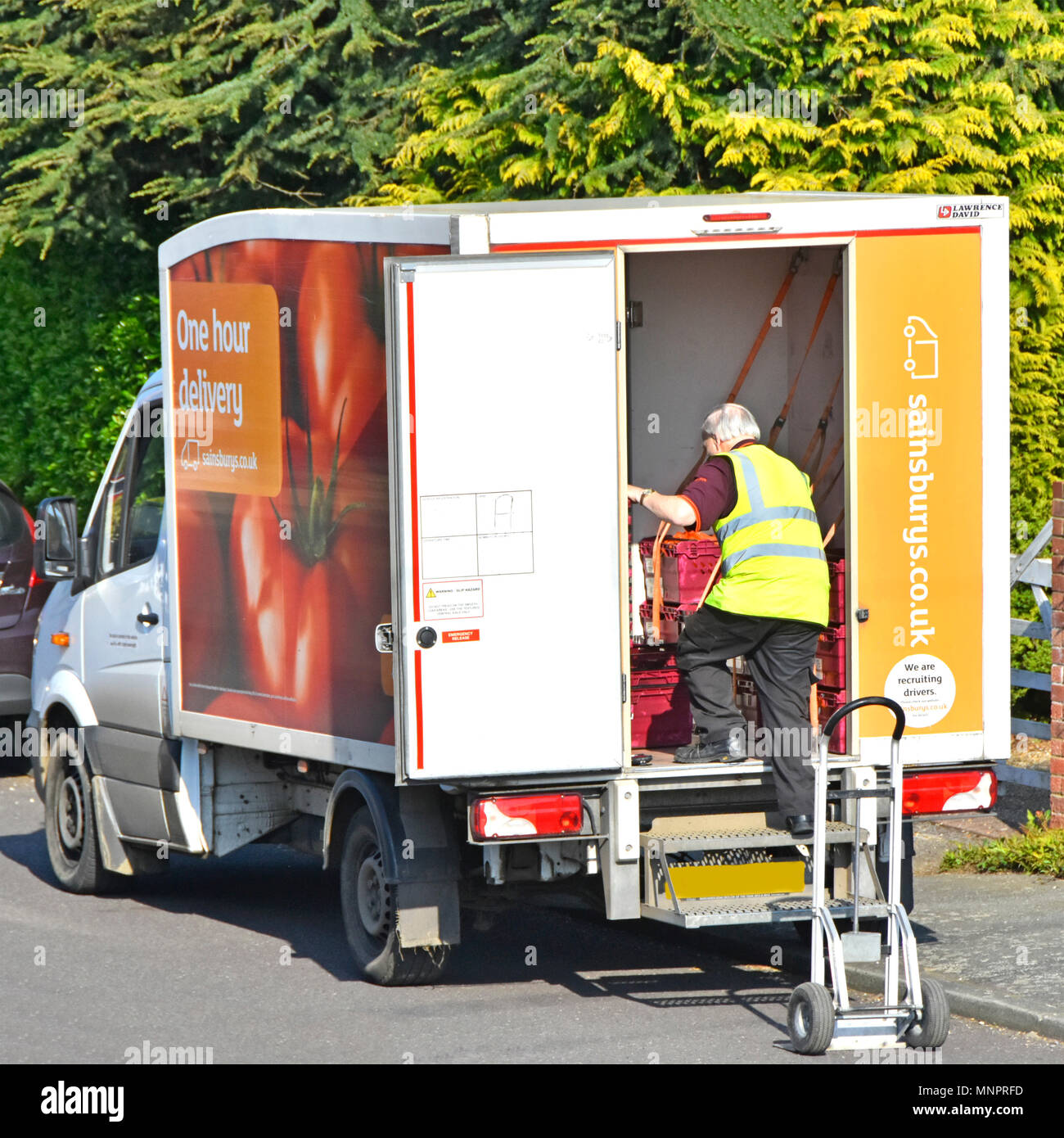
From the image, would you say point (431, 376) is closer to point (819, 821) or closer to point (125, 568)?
point (819, 821)

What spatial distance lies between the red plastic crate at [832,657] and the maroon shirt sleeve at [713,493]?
0.67 m

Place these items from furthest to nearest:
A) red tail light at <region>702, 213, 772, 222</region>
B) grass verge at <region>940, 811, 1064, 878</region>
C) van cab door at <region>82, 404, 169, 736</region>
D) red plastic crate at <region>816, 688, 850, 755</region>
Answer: grass verge at <region>940, 811, 1064, 878</region> < van cab door at <region>82, 404, 169, 736</region> < red plastic crate at <region>816, 688, 850, 755</region> < red tail light at <region>702, 213, 772, 222</region>

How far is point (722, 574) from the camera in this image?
7.25 m

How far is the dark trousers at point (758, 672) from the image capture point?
23.2 feet

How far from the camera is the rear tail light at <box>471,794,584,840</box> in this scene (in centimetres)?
663

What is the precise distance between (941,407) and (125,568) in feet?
13.0

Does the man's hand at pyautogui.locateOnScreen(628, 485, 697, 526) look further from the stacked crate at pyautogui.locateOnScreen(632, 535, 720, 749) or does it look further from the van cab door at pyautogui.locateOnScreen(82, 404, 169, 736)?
the van cab door at pyautogui.locateOnScreen(82, 404, 169, 736)

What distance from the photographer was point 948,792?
7.23 m

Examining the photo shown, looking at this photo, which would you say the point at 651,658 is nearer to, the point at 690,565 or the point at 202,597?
the point at 690,565

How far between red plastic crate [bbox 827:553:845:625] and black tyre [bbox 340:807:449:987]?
200cm

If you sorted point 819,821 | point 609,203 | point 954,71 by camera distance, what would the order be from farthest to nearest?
point 954,71
point 609,203
point 819,821

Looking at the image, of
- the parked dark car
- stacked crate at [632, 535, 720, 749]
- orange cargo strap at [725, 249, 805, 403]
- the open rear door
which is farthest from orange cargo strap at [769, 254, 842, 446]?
the parked dark car

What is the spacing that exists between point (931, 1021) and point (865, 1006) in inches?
9.1
